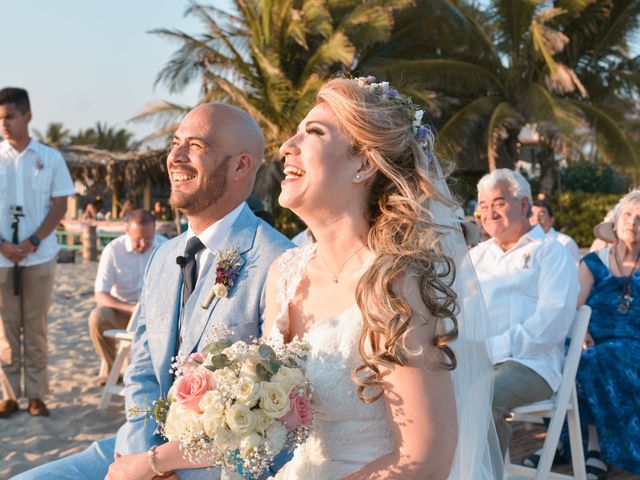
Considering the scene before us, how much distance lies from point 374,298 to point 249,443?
0.60 metres

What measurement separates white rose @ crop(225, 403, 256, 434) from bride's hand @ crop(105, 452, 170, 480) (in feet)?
2.32

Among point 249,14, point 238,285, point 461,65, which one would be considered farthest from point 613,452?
point 249,14

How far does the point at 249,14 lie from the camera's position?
2139 centimetres

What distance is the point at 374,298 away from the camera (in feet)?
7.54

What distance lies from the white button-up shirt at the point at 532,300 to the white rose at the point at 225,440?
317cm

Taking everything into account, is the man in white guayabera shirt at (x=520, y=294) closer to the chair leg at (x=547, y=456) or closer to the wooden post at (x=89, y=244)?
the chair leg at (x=547, y=456)

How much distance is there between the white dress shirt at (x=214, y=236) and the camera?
3.19 m

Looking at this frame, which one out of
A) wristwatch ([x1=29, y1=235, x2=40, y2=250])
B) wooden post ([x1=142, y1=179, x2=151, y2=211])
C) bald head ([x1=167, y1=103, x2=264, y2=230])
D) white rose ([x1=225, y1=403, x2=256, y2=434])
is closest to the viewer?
white rose ([x1=225, y1=403, x2=256, y2=434])

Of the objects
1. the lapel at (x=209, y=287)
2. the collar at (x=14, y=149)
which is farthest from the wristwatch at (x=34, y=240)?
the lapel at (x=209, y=287)

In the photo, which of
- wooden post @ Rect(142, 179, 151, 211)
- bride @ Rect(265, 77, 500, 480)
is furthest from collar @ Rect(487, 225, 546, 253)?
wooden post @ Rect(142, 179, 151, 211)

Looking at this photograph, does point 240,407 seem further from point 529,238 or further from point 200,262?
point 529,238

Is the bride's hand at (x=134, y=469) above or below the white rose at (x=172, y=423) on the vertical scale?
below

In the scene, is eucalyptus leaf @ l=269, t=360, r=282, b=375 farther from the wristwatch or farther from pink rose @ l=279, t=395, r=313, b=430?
the wristwatch

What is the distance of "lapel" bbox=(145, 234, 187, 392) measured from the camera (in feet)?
10.3
